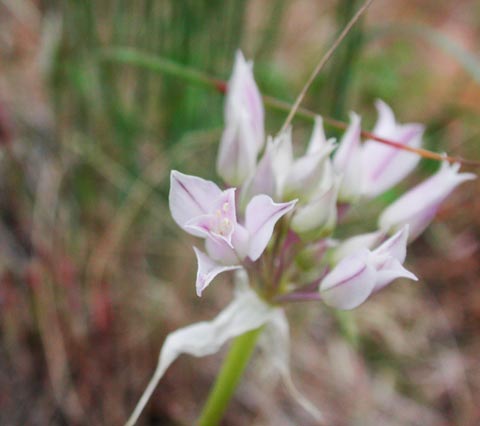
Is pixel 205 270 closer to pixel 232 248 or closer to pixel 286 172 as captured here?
pixel 232 248

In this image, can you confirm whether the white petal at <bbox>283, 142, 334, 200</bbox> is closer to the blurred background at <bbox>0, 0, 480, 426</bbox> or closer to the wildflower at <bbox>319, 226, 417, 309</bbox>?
the wildflower at <bbox>319, 226, 417, 309</bbox>

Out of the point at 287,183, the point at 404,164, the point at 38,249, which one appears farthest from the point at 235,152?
the point at 38,249

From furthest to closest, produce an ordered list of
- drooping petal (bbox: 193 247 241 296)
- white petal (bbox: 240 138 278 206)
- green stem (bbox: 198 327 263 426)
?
1. green stem (bbox: 198 327 263 426)
2. white petal (bbox: 240 138 278 206)
3. drooping petal (bbox: 193 247 241 296)

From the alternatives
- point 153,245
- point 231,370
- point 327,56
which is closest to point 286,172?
point 327,56

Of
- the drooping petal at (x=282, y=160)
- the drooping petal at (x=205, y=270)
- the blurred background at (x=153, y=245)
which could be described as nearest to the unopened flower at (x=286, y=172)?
the drooping petal at (x=282, y=160)

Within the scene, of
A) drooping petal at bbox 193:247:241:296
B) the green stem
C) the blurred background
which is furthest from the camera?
the blurred background

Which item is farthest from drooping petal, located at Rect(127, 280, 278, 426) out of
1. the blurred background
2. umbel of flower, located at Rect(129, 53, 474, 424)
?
the blurred background

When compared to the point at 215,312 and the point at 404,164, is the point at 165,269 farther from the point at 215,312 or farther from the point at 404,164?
the point at 404,164
